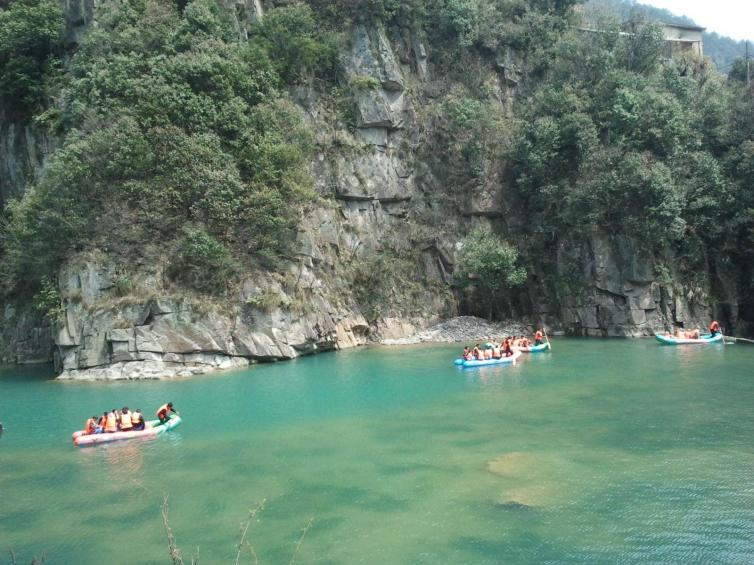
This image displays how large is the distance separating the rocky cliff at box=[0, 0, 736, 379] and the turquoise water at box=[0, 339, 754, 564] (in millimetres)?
5539

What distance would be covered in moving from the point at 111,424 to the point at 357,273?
2265 centimetres

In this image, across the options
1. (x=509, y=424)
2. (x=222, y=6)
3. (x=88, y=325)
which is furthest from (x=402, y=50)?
(x=509, y=424)

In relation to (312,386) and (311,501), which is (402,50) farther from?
(311,501)

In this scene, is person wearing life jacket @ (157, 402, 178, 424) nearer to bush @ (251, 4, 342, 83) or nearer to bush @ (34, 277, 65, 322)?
bush @ (34, 277, 65, 322)

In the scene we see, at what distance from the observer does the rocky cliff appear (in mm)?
29312

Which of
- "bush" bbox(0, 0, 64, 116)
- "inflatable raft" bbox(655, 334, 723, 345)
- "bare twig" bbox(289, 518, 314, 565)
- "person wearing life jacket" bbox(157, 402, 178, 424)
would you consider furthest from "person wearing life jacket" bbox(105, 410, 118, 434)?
"bush" bbox(0, 0, 64, 116)

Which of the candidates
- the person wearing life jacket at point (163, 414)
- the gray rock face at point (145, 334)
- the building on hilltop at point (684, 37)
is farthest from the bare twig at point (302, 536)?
the building on hilltop at point (684, 37)

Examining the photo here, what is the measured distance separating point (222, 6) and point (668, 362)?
32198 millimetres

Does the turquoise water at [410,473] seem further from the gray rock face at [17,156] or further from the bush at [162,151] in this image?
the gray rock face at [17,156]

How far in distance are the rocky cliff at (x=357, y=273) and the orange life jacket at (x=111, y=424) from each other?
10.1 meters

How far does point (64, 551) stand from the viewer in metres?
10.2

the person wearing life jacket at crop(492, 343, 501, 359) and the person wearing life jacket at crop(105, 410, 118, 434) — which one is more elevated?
the person wearing life jacket at crop(492, 343, 501, 359)

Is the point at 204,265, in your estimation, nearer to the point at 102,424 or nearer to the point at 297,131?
the point at 297,131

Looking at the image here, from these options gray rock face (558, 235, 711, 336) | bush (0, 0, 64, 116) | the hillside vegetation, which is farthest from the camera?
bush (0, 0, 64, 116)
